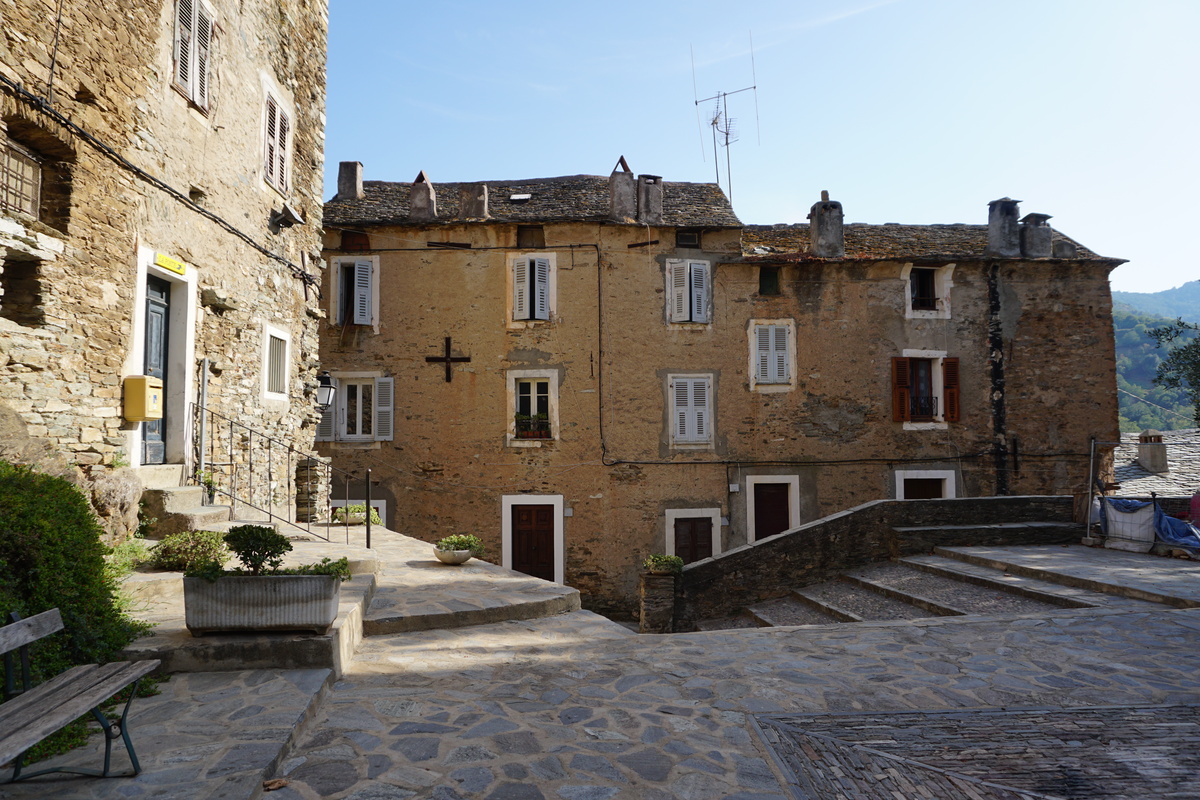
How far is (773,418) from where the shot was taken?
17.5 metres

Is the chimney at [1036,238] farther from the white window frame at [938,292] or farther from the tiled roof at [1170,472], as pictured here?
the tiled roof at [1170,472]

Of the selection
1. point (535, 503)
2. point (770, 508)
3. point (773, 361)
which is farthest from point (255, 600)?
point (773, 361)

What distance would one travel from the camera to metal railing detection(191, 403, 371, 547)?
8844 millimetres

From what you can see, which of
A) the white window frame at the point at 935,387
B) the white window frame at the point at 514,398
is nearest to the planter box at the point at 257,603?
the white window frame at the point at 514,398

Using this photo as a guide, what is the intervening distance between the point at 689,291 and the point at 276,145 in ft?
32.0

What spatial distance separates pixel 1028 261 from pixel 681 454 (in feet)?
33.3

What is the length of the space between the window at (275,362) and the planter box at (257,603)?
257 inches

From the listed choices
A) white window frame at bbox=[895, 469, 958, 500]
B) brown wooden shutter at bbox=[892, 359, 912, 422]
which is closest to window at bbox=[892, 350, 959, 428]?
brown wooden shutter at bbox=[892, 359, 912, 422]

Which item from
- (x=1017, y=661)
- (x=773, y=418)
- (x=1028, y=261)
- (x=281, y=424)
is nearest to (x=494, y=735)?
(x=1017, y=661)

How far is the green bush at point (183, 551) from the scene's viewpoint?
668cm

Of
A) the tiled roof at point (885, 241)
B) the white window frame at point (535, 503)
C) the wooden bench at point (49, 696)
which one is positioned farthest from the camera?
the tiled roof at point (885, 241)

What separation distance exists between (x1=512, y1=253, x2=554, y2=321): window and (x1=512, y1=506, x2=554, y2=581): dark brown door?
4658 mm

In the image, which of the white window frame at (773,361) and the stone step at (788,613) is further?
the white window frame at (773,361)

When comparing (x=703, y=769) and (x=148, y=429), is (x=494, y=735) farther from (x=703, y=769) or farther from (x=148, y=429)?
(x=148, y=429)
